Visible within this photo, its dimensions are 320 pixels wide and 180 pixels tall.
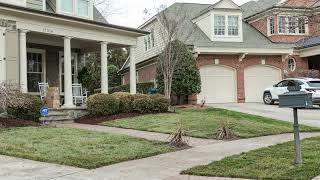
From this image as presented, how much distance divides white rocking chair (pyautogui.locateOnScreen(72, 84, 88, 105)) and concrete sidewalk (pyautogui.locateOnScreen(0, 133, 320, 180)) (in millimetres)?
11350

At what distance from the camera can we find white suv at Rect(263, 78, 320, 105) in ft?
77.6

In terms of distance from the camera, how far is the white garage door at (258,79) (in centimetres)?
2869

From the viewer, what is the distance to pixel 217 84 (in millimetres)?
27891

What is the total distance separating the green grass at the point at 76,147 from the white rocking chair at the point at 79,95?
7.50 m

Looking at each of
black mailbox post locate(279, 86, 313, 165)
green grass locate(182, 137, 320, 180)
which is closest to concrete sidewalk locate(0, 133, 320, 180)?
green grass locate(182, 137, 320, 180)

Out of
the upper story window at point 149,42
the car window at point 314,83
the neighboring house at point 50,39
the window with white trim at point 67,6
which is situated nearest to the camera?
the neighboring house at point 50,39

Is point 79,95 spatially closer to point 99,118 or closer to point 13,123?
point 99,118

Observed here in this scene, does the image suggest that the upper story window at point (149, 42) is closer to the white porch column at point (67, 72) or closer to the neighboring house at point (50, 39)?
the neighboring house at point (50, 39)

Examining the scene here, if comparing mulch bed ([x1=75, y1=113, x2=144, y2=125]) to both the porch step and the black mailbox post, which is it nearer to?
the porch step

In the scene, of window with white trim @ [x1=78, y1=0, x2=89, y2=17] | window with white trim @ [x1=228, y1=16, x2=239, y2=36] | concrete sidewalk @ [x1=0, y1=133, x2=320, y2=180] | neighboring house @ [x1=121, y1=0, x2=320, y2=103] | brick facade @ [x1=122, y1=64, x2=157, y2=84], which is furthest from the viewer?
brick facade @ [x1=122, y1=64, x2=157, y2=84]

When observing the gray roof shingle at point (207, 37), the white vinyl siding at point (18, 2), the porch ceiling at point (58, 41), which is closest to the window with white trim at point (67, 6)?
the porch ceiling at point (58, 41)

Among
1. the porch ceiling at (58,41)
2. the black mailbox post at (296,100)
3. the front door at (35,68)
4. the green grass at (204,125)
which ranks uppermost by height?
the porch ceiling at (58,41)

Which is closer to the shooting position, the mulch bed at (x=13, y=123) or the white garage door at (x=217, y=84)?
the mulch bed at (x=13, y=123)

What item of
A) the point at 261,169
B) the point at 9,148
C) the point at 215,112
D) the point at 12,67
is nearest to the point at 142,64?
the point at 215,112
